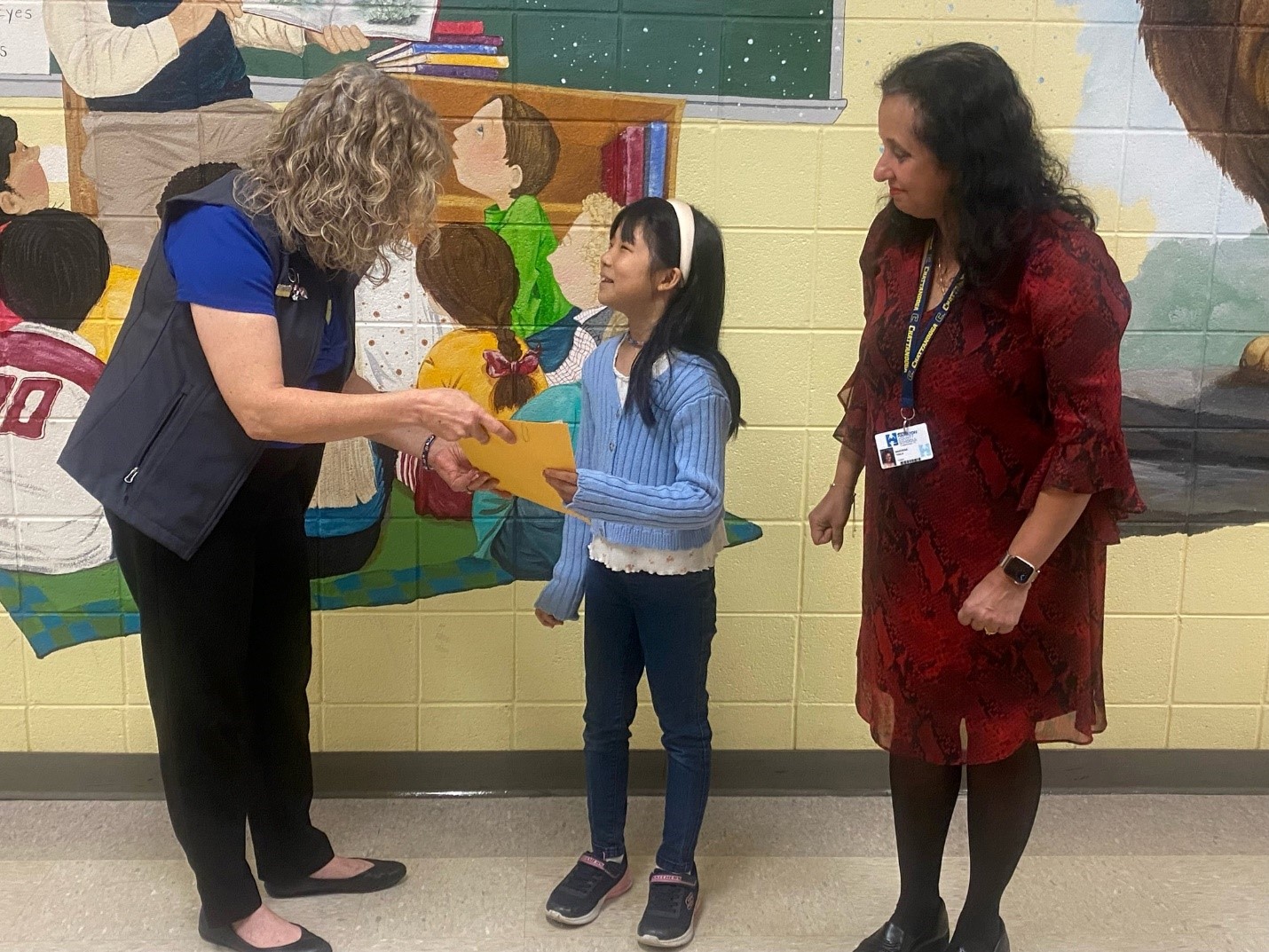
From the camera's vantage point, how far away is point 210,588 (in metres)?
1.80

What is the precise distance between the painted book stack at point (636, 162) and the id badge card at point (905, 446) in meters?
0.88

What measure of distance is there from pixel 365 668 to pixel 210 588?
0.76 m

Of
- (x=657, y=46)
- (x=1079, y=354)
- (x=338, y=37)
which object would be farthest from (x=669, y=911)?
(x=338, y=37)

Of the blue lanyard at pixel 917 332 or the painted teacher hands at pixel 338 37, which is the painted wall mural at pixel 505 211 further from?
the blue lanyard at pixel 917 332

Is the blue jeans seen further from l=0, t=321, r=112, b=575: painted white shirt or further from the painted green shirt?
l=0, t=321, r=112, b=575: painted white shirt

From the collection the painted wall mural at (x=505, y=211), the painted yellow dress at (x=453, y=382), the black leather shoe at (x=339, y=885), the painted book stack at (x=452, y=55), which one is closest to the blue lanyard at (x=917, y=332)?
the painted wall mural at (x=505, y=211)

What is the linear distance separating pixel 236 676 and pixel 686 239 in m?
1.05

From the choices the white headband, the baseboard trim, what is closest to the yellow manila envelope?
the white headband

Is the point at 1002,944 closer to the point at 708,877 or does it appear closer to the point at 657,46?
the point at 708,877

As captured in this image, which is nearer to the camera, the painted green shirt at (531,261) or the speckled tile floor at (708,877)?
the speckled tile floor at (708,877)

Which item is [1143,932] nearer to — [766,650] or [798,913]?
[798,913]

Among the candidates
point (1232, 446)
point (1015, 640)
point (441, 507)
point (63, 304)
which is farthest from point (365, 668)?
point (1232, 446)

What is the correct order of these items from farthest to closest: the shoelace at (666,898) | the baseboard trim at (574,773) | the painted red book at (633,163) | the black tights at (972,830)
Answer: the baseboard trim at (574,773) → the painted red book at (633,163) → the shoelace at (666,898) → the black tights at (972,830)

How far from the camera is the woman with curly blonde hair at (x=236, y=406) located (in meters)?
1.67
